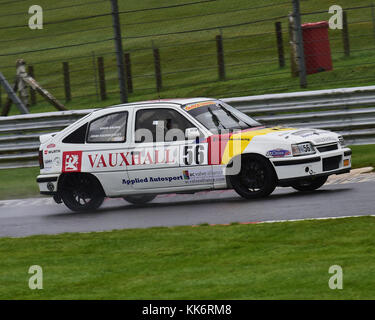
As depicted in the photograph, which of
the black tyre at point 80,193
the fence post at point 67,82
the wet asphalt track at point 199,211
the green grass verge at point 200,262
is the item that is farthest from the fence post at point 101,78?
the green grass verge at point 200,262

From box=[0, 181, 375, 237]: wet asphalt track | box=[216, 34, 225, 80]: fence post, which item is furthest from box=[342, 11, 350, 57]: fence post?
box=[0, 181, 375, 237]: wet asphalt track

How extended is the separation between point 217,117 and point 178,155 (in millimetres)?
833

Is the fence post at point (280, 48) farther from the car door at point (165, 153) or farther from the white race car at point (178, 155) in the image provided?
the car door at point (165, 153)

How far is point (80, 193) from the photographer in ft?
42.6

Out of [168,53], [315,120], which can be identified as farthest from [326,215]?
[168,53]

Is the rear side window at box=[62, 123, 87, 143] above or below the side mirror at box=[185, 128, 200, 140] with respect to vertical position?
above

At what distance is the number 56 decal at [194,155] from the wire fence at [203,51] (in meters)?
3.82

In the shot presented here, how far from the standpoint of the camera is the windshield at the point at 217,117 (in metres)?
12.3

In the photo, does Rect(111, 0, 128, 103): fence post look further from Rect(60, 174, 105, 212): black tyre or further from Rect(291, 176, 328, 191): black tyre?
Rect(291, 176, 328, 191): black tyre

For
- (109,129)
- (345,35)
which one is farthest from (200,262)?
(345,35)

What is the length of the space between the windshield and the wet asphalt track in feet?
3.27

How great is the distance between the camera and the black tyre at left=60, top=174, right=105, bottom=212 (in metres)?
12.9

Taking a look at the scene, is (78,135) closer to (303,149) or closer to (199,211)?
(199,211)
